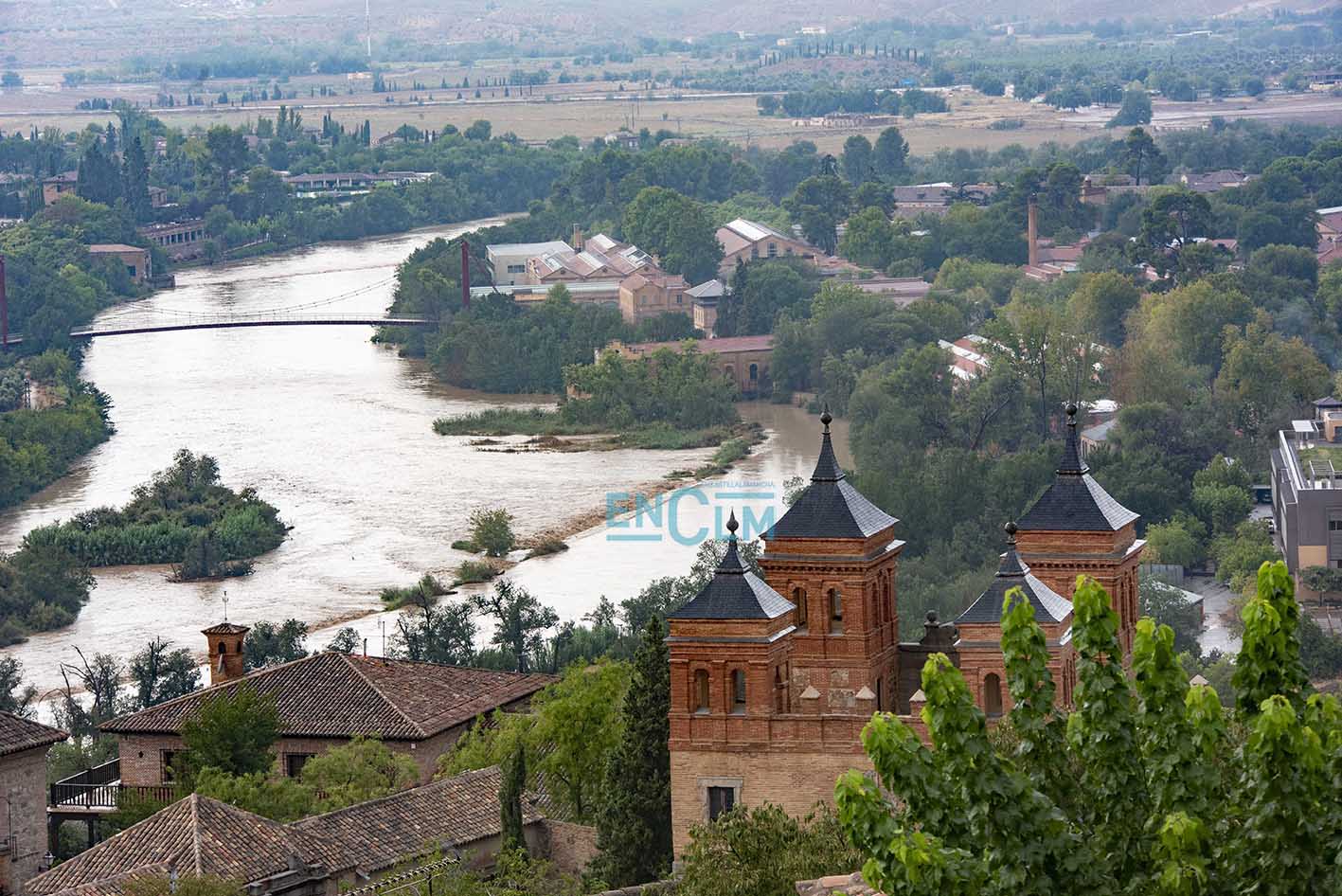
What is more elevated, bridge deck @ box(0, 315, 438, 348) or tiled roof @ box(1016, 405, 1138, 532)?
tiled roof @ box(1016, 405, 1138, 532)

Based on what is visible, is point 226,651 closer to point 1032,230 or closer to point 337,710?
point 337,710

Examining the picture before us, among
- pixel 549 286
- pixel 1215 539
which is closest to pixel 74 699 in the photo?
pixel 1215 539

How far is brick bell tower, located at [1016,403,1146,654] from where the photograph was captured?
25.2 metres

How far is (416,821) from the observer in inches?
988

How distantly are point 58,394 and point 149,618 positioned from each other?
22.6 m

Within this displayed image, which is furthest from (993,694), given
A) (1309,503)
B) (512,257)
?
(512,257)

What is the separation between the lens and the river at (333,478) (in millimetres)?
45562

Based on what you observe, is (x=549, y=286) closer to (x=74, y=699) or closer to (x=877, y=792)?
(x=74, y=699)

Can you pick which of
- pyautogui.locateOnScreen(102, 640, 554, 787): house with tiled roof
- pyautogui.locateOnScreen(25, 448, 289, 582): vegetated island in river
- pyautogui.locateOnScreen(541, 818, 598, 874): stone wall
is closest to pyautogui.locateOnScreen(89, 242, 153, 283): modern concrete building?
pyautogui.locateOnScreen(25, 448, 289, 582): vegetated island in river

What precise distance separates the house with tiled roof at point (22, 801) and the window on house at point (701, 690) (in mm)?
4974

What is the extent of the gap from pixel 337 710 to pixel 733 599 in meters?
7.29

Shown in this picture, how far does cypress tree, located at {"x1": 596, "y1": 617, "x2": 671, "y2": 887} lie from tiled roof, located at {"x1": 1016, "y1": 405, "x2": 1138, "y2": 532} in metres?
3.10

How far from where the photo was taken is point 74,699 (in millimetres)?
37781

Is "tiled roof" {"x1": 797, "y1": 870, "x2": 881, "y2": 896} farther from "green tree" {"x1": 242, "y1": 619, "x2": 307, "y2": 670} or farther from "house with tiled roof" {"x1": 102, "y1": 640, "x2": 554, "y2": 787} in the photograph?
"green tree" {"x1": 242, "y1": 619, "x2": 307, "y2": 670}
